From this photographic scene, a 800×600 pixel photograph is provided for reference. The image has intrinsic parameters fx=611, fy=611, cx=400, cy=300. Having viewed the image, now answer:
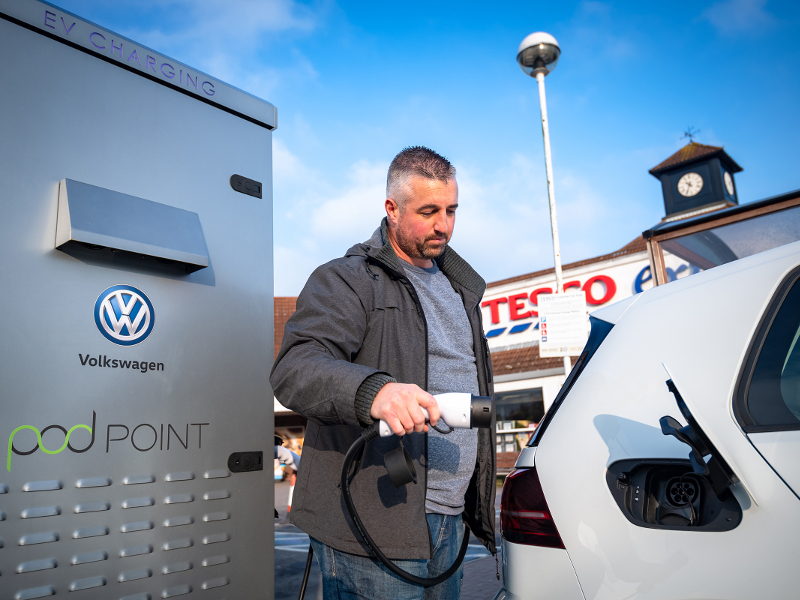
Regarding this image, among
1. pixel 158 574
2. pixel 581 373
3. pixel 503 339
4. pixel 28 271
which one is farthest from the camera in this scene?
pixel 503 339

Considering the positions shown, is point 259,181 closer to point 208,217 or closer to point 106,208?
point 208,217

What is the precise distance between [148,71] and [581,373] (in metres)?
1.96

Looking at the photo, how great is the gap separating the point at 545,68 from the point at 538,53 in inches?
10.9

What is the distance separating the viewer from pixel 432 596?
2.05 m

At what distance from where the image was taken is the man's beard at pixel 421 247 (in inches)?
88.4

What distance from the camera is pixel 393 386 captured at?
1516 millimetres

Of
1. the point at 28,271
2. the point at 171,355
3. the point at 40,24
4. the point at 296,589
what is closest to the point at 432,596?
the point at 171,355

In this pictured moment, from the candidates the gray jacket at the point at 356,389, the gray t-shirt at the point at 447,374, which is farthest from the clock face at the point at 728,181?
the gray jacket at the point at 356,389

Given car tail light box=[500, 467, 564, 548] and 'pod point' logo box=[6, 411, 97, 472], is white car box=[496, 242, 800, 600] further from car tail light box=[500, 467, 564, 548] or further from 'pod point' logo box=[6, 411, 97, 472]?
'pod point' logo box=[6, 411, 97, 472]

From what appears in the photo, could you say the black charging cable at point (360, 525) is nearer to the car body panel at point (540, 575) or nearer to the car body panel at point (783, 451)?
the car body panel at point (540, 575)

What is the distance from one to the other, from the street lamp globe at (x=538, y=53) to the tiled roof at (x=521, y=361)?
22.0 ft

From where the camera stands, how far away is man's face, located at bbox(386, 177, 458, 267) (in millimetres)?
2189

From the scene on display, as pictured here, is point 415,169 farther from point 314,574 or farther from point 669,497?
point 314,574

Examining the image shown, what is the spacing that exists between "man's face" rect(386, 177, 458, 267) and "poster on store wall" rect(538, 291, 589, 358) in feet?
16.1
